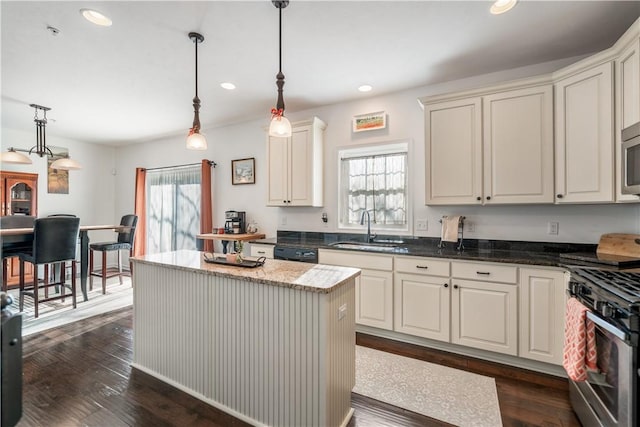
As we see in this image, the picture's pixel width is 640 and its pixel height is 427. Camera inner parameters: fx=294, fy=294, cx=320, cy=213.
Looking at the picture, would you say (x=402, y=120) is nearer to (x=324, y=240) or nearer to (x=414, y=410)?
(x=324, y=240)

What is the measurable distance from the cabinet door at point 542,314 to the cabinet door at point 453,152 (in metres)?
0.79

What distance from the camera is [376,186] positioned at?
142 inches

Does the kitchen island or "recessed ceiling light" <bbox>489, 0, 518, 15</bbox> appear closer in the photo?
the kitchen island

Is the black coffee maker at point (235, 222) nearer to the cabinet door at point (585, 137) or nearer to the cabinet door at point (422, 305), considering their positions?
the cabinet door at point (422, 305)

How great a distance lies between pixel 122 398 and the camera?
6.66ft

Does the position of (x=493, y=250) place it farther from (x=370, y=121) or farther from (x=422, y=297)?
(x=370, y=121)

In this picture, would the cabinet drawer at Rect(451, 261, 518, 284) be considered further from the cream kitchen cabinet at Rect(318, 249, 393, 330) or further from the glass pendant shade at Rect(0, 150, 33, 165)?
the glass pendant shade at Rect(0, 150, 33, 165)

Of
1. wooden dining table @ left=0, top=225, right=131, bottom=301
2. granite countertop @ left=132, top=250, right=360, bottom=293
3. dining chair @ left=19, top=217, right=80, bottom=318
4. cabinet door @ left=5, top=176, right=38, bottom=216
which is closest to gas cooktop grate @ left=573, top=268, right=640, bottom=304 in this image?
granite countertop @ left=132, top=250, right=360, bottom=293

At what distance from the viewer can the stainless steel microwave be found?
6.04ft

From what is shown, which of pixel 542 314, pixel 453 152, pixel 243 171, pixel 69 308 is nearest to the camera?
pixel 542 314

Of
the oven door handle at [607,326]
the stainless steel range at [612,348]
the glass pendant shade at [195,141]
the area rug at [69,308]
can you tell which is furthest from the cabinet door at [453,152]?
the area rug at [69,308]

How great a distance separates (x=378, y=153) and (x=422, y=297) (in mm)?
1763

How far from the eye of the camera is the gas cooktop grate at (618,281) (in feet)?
4.52

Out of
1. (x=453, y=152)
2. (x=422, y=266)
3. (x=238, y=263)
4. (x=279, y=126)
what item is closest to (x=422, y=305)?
(x=422, y=266)
